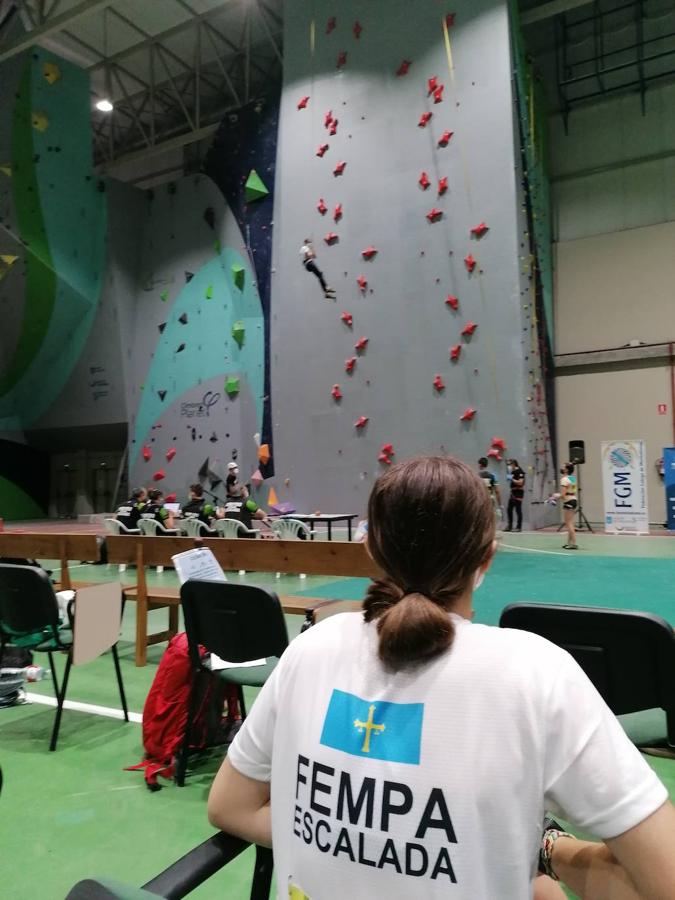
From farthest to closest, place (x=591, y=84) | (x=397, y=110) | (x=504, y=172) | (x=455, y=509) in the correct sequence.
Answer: (x=591, y=84) → (x=397, y=110) → (x=504, y=172) → (x=455, y=509)

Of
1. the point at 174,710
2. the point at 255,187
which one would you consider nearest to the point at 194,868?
the point at 174,710

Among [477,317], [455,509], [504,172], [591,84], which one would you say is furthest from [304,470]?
[455,509]

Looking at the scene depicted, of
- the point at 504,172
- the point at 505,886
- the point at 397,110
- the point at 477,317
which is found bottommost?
the point at 505,886

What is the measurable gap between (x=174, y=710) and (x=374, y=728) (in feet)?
7.49

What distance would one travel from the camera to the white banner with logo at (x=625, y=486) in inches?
410

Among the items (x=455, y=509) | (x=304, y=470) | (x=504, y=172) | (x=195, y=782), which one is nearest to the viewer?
(x=455, y=509)

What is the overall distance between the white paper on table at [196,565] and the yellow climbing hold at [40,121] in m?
14.9

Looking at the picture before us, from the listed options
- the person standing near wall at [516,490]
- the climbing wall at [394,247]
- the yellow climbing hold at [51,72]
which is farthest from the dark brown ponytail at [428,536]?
the yellow climbing hold at [51,72]

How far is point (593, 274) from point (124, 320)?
36.4 feet

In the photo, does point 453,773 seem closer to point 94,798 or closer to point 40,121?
point 94,798

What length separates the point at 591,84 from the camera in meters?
14.3

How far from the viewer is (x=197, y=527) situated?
8.46 metres

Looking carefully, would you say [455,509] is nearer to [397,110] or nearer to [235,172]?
[397,110]

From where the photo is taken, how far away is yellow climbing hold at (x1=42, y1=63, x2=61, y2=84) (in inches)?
569
